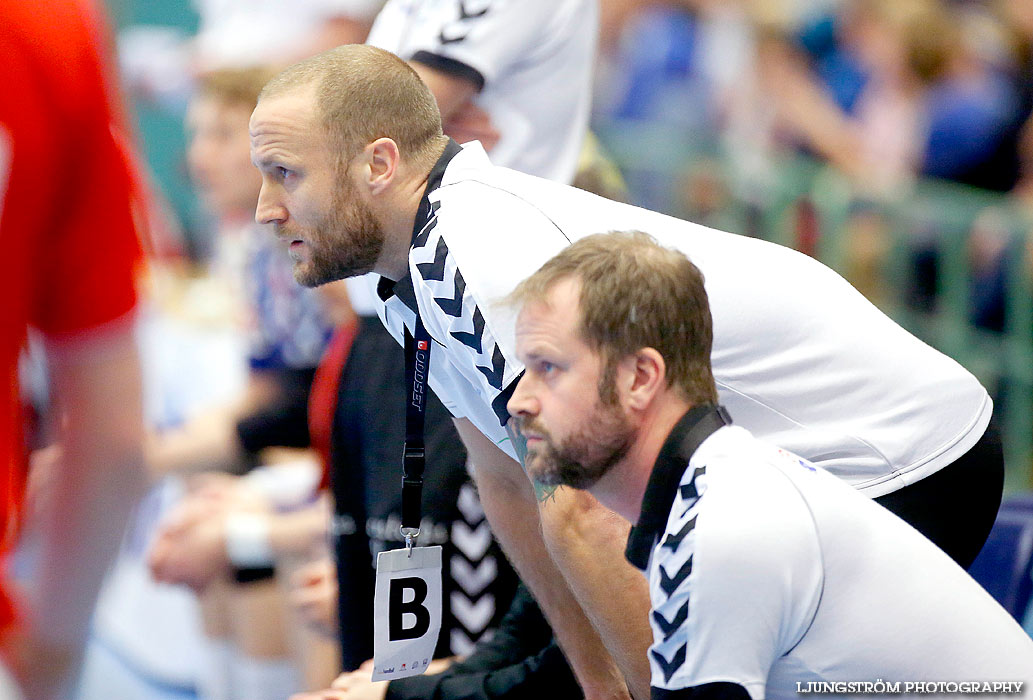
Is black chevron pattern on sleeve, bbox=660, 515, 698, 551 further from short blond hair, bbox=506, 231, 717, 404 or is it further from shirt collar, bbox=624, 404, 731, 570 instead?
short blond hair, bbox=506, 231, 717, 404

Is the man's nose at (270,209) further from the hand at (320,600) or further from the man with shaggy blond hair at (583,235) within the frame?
the hand at (320,600)

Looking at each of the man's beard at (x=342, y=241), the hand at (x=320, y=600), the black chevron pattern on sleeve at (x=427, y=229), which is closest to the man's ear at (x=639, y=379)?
the black chevron pattern on sleeve at (x=427, y=229)

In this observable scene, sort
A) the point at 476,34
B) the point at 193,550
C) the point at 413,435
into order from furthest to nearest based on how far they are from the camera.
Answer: the point at 193,550 → the point at 476,34 → the point at 413,435

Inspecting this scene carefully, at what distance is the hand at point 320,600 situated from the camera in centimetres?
318

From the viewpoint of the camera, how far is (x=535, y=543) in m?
2.20

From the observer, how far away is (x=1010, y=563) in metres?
2.33

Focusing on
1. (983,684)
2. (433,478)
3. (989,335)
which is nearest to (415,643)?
(433,478)

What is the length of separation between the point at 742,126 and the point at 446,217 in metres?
5.47

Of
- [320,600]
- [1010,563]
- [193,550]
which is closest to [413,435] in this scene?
[1010,563]

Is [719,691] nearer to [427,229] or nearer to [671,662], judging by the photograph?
[671,662]

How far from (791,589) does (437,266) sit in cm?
66

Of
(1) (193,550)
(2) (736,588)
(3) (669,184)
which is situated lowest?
(3) (669,184)

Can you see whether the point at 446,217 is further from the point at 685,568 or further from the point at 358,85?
the point at 685,568

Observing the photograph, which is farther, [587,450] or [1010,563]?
[1010,563]
